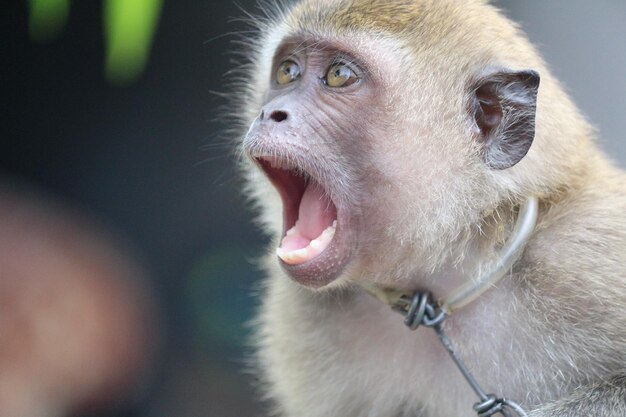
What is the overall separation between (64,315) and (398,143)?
5.82 feet

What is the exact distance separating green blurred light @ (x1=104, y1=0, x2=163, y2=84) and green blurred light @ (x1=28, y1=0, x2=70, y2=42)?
0.60ft

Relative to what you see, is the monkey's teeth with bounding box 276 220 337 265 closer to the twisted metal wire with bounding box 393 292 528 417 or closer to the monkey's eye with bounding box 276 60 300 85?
the twisted metal wire with bounding box 393 292 528 417

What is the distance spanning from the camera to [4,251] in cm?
301

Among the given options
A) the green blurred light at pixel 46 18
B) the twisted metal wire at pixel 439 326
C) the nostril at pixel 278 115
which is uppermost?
the green blurred light at pixel 46 18

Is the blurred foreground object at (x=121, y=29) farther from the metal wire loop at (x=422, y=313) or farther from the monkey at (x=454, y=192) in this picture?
the metal wire loop at (x=422, y=313)

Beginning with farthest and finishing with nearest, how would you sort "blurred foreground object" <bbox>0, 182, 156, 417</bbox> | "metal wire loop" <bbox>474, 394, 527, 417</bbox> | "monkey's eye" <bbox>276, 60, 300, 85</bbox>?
1. "blurred foreground object" <bbox>0, 182, 156, 417</bbox>
2. "monkey's eye" <bbox>276, 60, 300, 85</bbox>
3. "metal wire loop" <bbox>474, 394, 527, 417</bbox>

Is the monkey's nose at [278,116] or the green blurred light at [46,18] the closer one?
the monkey's nose at [278,116]

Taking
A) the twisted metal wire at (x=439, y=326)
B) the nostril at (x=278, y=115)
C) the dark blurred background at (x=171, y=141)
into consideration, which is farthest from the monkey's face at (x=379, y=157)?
the dark blurred background at (x=171, y=141)

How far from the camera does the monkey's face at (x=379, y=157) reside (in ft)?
6.21

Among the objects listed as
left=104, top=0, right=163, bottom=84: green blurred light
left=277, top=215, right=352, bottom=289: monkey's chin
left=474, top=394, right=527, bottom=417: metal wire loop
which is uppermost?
left=104, top=0, right=163, bottom=84: green blurred light

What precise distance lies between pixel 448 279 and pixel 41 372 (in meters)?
1.79

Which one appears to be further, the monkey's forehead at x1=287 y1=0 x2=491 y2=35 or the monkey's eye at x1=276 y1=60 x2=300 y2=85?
the monkey's eye at x1=276 y1=60 x2=300 y2=85

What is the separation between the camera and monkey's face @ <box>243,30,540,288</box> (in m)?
1.89

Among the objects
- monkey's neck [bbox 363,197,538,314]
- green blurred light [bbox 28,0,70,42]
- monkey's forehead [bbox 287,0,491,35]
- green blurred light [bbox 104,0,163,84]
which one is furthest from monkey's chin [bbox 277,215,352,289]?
green blurred light [bbox 28,0,70,42]
